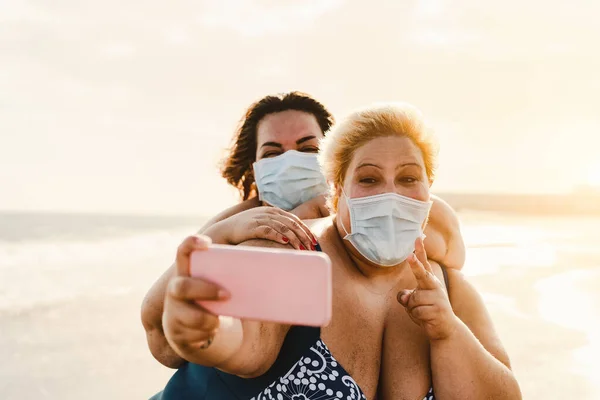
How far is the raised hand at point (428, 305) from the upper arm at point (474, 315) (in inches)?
13.8

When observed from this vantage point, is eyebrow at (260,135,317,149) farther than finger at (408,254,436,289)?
Yes

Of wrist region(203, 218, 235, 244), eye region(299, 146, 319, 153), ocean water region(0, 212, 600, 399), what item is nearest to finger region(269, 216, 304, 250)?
wrist region(203, 218, 235, 244)

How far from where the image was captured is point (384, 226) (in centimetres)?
246

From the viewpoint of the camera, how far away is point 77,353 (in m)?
5.87

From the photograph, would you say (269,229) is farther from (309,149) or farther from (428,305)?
(309,149)

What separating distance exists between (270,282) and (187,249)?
0.72ft

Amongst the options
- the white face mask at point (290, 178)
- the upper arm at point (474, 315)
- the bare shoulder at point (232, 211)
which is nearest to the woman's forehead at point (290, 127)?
the white face mask at point (290, 178)

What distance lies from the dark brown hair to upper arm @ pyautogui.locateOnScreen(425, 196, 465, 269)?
1041 mm

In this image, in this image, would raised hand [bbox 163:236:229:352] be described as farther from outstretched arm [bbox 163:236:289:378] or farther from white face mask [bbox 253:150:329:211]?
white face mask [bbox 253:150:329:211]

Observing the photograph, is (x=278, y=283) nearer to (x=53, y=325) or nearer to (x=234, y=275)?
(x=234, y=275)

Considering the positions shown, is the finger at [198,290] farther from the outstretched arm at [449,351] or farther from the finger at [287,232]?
the outstretched arm at [449,351]

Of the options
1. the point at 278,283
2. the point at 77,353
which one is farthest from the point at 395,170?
the point at 77,353

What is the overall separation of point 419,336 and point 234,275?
1321 millimetres

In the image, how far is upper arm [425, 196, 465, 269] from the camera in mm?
2928
